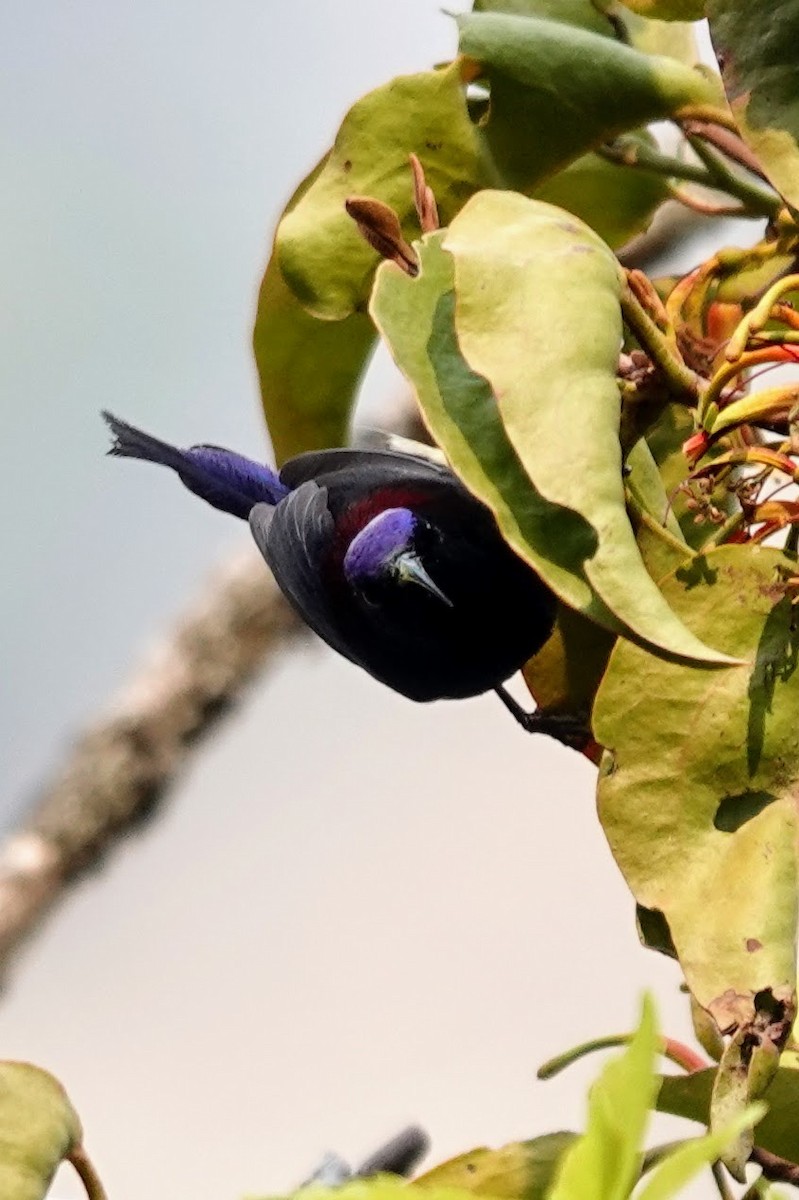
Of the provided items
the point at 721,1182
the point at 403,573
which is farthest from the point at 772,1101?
the point at 403,573

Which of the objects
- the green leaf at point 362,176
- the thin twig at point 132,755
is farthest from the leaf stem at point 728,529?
the thin twig at point 132,755

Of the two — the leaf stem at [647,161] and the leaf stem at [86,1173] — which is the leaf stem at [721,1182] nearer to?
the leaf stem at [86,1173]

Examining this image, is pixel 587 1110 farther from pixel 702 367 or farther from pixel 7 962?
pixel 7 962

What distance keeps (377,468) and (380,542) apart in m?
0.04

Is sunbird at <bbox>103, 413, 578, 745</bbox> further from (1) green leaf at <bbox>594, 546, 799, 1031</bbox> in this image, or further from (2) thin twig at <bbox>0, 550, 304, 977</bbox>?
(2) thin twig at <bbox>0, 550, 304, 977</bbox>

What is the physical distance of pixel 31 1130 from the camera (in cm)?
34

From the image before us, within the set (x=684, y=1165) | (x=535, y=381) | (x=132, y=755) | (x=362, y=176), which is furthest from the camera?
(x=132, y=755)

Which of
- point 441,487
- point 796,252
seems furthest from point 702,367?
point 441,487

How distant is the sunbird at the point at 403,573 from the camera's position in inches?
26.2

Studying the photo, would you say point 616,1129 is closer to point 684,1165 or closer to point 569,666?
point 684,1165

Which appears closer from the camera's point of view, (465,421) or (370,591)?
(465,421)

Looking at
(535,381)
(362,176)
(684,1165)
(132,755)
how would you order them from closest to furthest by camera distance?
(684,1165) → (535,381) → (362,176) → (132,755)

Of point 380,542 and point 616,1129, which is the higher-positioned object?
point 616,1129

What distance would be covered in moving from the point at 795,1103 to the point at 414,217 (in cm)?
24
